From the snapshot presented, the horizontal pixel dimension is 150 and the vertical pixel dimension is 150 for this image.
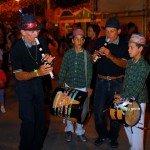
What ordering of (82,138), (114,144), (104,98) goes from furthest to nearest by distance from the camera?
1. (82,138)
2. (114,144)
3. (104,98)

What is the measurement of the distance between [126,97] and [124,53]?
3.10 feet

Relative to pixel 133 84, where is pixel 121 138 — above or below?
below

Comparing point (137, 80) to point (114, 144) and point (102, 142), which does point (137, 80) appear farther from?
point (102, 142)

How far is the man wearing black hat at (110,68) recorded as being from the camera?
14.7 feet

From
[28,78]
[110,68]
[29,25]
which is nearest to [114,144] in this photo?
[110,68]

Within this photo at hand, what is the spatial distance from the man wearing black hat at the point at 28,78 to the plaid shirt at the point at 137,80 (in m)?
1.16

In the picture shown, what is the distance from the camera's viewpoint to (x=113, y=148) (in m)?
4.84

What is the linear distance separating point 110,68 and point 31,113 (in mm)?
1379

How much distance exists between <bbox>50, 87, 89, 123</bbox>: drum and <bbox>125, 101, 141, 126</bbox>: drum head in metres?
0.72

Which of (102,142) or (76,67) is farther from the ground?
(76,67)

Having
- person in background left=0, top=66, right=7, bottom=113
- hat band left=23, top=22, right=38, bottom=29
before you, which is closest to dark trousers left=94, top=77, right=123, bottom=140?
hat band left=23, top=22, right=38, bottom=29

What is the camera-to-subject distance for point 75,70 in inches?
189

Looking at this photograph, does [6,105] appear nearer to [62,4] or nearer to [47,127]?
[47,127]

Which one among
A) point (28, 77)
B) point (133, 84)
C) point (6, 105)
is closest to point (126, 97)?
point (133, 84)
